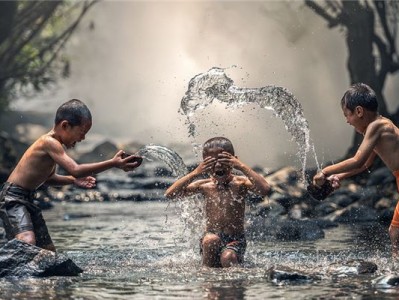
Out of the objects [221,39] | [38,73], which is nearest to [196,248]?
[38,73]

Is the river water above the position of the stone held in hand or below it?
below

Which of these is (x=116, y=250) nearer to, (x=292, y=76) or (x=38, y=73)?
(x=38, y=73)

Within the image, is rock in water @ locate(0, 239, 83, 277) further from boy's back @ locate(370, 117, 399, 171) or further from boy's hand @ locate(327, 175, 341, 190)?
boy's back @ locate(370, 117, 399, 171)

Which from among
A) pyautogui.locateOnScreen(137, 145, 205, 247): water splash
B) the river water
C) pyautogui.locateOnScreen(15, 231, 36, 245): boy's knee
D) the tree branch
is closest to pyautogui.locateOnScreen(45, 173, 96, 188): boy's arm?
pyautogui.locateOnScreen(15, 231, 36, 245): boy's knee

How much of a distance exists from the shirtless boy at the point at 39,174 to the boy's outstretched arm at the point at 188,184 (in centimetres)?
92

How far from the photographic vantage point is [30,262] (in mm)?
7930

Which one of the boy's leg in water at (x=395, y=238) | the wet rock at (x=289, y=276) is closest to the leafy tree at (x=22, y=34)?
the boy's leg in water at (x=395, y=238)

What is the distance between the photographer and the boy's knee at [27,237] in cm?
848

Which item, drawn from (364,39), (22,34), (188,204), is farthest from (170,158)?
(22,34)

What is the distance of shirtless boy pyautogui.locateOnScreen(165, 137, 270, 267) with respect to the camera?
8.84 meters

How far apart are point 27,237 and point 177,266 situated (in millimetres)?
1479

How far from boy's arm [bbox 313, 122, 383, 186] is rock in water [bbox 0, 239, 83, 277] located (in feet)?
7.67

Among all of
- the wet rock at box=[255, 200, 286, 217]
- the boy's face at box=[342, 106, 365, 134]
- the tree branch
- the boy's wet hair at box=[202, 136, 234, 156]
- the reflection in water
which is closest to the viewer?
the reflection in water

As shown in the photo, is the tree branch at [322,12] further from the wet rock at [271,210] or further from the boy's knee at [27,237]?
the boy's knee at [27,237]
